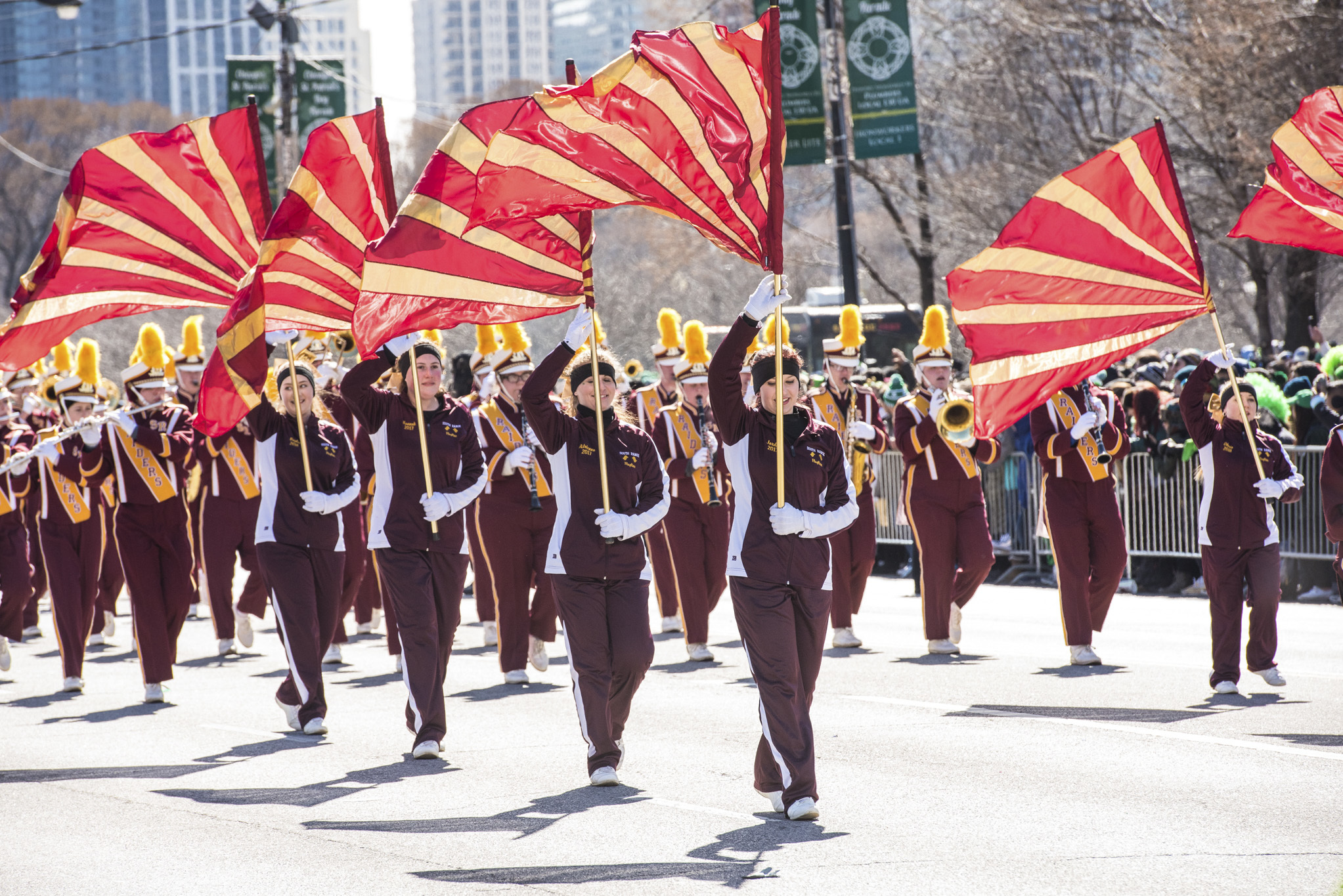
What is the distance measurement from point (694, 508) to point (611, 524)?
4666 millimetres

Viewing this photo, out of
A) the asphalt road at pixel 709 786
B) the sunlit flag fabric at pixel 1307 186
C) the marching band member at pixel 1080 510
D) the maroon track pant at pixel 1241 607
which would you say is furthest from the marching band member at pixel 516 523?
the sunlit flag fabric at pixel 1307 186

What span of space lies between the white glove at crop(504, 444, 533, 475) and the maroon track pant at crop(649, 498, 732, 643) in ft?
4.83

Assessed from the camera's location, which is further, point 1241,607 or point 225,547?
point 225,547

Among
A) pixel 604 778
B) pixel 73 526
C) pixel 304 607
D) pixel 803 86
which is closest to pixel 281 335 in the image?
pixel 304 607

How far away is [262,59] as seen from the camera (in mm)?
26062

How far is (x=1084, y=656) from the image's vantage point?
36.7 feet

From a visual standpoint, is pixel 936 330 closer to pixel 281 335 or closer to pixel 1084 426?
pixel 1084 426

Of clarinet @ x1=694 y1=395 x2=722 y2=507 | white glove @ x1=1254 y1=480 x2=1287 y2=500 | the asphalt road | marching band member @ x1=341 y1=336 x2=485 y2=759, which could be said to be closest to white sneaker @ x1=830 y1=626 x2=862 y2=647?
the asphalt road

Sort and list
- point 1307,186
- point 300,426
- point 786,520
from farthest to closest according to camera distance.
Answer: point 1307,186 → point 300,426 → point 786,520

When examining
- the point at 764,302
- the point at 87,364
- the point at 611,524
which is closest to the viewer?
the point at 764,302

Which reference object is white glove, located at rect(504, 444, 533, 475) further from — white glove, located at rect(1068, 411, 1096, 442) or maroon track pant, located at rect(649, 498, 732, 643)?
white glove, located at rect(1068, 411, 1096, 442)

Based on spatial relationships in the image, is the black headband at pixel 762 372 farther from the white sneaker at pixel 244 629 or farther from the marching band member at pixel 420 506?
the white sneaker at pixel 244 629

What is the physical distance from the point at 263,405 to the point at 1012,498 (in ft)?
29.9

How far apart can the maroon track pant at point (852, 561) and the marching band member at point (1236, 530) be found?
2720 mm
